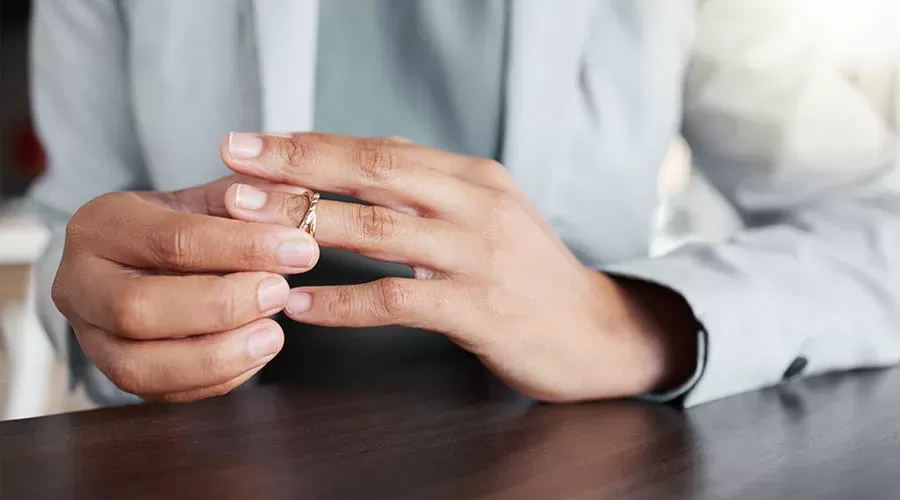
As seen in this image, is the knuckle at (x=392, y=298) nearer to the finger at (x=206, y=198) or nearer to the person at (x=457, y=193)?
the person at (x=457, y=193)

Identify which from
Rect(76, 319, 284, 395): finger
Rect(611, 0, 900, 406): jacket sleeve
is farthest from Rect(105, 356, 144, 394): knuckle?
Rect(611, 0, 900, 406): jacket sleeve

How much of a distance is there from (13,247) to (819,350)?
5.21 ft

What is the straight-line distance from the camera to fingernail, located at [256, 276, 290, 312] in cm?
33

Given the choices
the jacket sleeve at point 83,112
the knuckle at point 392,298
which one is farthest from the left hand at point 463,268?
the jacket sleeve at point 83,112

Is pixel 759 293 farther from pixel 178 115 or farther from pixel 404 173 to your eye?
pixel 178 115

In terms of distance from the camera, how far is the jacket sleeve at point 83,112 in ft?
2.39

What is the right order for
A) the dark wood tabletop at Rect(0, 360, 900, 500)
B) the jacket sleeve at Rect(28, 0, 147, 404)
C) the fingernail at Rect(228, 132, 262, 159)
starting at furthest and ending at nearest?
1. the jacket sleeve at Rect(28, 0, 147, 404)
2. the fingernail at Rect(228, 132, 262, 159)
3. the dark wood tabletop at Rect(0, 360, 900, 500)

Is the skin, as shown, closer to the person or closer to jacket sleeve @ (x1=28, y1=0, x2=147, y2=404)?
the person

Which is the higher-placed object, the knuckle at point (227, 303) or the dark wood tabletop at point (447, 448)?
the knuckle at point (227, 303)

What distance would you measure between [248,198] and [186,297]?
2.1 inches

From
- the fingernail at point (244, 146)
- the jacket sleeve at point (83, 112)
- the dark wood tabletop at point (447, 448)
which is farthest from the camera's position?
the jacket sleeve at point (83, 112)

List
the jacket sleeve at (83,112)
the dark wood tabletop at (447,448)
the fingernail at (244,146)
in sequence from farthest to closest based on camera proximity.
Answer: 1. the jacket sleeve at (83,112)
2. the fingernail at (244,146)
3. the dark wood tabletop at (447,448)

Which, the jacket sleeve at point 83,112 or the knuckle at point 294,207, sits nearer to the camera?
the knuckle at point 294,207

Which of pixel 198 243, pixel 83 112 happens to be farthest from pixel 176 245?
pixel 83 112
